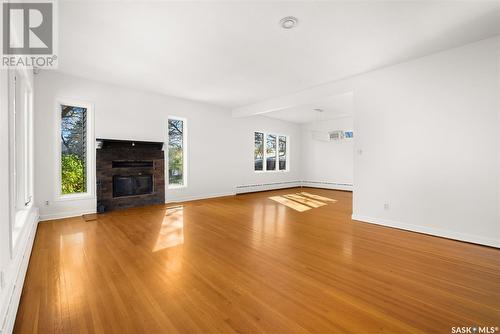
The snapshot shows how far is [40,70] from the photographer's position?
4422 mm

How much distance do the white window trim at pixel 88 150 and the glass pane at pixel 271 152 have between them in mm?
6167

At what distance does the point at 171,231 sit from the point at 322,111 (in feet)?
21.5

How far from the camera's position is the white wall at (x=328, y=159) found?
9047 millimetres

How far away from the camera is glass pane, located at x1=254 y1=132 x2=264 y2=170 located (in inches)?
354

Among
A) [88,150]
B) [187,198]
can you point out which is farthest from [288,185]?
[88,150]

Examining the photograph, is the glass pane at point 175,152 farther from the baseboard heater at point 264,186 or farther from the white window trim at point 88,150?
the baseboard heater at point 264,186

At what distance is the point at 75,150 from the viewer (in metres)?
5.01

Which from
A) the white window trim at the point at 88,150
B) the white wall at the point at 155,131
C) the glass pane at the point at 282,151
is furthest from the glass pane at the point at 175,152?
the glass pane at the point at 282,151

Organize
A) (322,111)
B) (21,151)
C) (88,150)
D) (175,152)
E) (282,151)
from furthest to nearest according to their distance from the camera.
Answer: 1. (282,151)
2. (322,111)
3. (175,152)
4. (88,150)
5. (21,151)

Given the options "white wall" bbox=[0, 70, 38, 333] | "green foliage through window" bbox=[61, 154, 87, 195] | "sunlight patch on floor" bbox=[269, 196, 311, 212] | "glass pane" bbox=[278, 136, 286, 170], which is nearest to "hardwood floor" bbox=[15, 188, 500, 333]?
"white wall" bbox=[0, 70, 38, 333]

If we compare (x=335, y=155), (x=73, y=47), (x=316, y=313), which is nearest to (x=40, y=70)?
(x=73, y=47)

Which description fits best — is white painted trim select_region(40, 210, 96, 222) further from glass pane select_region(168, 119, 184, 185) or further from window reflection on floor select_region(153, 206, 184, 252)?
glass pane select_region(168, 119, 184, 185)

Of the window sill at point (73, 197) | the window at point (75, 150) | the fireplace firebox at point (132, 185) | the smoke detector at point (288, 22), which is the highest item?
the smoke detector at point (288, 22)

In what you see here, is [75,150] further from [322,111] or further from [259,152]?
[322,111]
